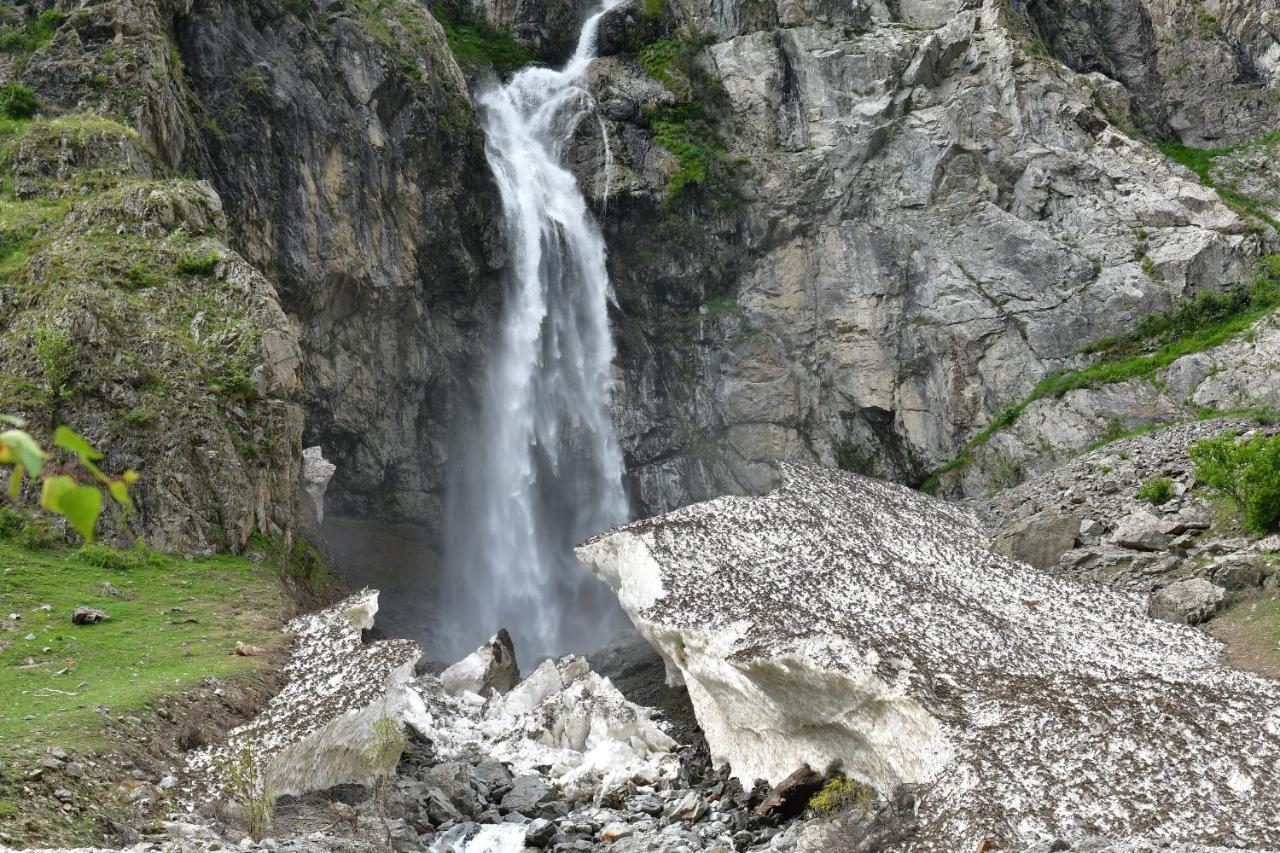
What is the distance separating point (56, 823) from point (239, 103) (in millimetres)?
23064

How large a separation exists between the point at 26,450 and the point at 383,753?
41.0 feet

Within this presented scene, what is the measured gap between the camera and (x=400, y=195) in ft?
104

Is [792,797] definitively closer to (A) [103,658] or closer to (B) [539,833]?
(B) [539,833]

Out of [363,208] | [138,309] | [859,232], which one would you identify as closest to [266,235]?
[363,208]

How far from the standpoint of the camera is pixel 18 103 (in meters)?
24.0

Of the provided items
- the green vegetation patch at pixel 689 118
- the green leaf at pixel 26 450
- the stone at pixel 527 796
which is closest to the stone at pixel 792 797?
the stone at pixel 527 796

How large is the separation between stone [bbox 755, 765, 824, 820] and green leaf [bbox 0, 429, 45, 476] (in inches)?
490

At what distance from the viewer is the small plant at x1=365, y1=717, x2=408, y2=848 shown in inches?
527

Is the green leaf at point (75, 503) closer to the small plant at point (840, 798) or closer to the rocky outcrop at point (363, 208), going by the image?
the small plant at point (840, 798)

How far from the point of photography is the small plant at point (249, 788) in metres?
10.8

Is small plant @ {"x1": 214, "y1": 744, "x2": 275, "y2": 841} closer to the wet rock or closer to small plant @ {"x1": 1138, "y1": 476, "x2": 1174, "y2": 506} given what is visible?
the wet rock

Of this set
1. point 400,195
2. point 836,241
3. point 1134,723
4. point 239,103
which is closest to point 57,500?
point 1134,723

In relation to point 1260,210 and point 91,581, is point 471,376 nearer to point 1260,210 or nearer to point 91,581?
point 91,581

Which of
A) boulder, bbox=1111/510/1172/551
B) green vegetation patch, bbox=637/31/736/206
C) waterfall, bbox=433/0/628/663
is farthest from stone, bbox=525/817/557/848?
green vegetation patch, bbox=637/31/736/206
